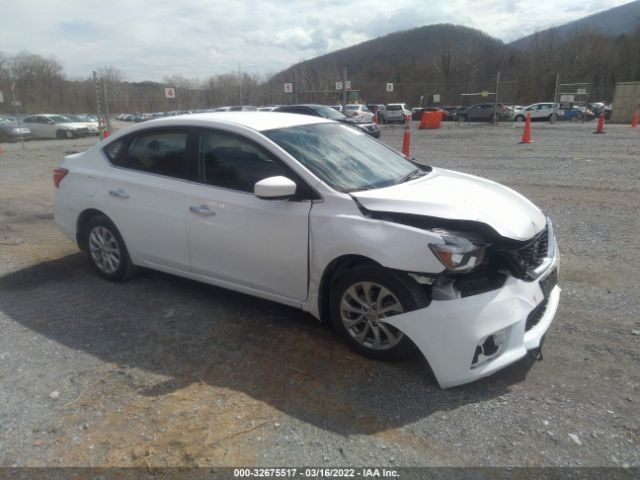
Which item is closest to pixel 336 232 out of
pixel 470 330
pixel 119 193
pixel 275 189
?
pixel 275 189

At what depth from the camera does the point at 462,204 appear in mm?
3230

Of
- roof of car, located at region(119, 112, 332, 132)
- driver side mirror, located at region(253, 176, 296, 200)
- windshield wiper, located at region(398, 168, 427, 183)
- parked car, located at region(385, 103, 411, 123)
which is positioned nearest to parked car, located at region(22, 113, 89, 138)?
parked car, located at region(385, 103, 411, 123)

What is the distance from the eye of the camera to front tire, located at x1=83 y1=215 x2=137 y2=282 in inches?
186

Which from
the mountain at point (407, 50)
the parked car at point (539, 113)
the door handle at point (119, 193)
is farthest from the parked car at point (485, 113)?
the mountain at point (407, 50)

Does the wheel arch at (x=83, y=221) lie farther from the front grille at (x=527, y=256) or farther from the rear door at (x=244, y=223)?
the front grille at (x=527, y=256)

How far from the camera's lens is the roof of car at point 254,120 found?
13.1 ft

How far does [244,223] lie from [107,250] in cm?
197

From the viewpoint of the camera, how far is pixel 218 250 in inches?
154

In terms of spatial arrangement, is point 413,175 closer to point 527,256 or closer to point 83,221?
point 527,256

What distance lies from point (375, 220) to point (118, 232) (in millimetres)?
2818

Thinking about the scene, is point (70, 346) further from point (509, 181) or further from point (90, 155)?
point (509, 181)

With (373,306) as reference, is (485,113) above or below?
above

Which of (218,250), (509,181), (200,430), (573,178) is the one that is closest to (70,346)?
(218,250)

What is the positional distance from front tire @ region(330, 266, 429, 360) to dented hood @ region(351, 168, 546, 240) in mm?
469
